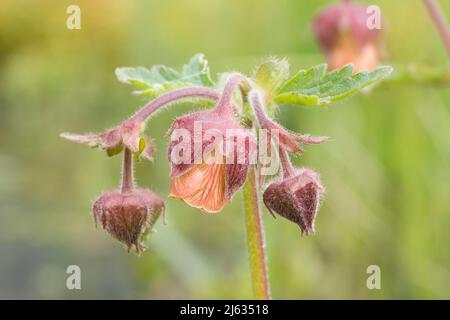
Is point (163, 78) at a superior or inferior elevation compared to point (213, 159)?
superior

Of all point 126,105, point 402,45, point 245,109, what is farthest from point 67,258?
point 245,109

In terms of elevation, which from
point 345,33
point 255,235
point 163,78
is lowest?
point 255,235

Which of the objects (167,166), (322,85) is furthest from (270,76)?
(167,166)

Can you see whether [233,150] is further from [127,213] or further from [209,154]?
[127,213]

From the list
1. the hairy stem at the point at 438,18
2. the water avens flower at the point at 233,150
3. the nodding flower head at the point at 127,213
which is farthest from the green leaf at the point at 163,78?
the hairy stem at the point at 438,18

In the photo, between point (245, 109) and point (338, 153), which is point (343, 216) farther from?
point (245, 109)

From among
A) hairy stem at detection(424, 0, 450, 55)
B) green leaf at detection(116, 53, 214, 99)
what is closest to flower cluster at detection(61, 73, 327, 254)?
green leaf at detection(116, 53, 214, 99)
